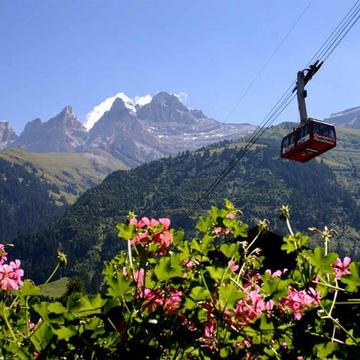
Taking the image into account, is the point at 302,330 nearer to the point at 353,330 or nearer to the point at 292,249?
the point at 353,330

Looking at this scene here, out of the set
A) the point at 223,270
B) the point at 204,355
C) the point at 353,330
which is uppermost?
the point at 223,270

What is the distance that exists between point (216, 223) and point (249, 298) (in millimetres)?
540

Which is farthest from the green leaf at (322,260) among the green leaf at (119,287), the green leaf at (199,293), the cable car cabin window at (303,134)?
the cable car cabin window at (303,134)

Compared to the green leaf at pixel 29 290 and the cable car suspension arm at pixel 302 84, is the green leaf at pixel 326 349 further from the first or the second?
the cable car suspension arm at pixel 302 84

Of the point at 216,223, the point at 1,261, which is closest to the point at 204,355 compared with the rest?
the point at 216,223

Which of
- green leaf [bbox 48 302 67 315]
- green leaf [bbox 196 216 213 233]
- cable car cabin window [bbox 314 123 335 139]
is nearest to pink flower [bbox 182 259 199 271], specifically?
green leaf [bbox 196 216 213 233]

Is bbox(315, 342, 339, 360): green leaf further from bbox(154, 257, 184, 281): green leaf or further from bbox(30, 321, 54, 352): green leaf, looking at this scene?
bbox(30, 321, 54, 352): green leaf

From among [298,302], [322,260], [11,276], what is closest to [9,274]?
[11,276]

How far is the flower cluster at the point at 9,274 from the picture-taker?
2983mm

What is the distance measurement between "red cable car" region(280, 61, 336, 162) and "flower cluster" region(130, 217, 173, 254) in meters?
23.7

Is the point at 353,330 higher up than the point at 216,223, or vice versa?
the point at 216,223

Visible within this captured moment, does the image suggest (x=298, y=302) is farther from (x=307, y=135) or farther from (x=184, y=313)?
(x=307, y=135)

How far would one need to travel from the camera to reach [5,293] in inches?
114

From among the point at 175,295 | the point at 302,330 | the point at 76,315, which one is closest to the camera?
the point at 76,315
